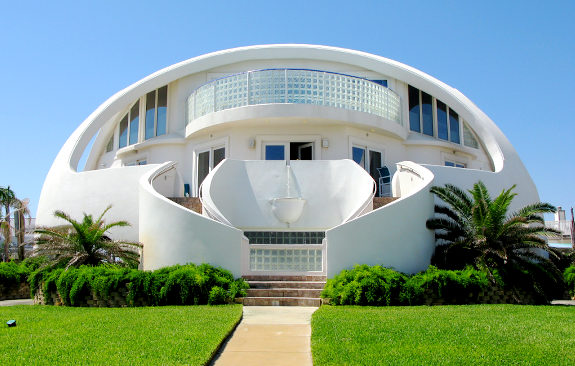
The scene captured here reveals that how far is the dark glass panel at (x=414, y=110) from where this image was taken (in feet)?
73.6

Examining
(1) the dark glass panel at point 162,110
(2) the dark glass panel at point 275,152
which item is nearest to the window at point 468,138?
(2) the dark glass panel at point 275,152

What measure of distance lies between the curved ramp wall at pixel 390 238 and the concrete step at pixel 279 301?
1.01m

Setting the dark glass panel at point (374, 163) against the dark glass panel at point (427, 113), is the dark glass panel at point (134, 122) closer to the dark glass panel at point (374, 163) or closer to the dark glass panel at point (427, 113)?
the dark glass panel at point (374, 163)

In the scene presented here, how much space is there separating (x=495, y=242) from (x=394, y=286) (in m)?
3.14

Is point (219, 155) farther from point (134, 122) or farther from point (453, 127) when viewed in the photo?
point (453, 127)

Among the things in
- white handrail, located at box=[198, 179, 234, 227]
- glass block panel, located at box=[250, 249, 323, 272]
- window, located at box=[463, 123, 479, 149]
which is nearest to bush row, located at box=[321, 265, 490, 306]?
glass block panel, located at box=[250, 249, 323, 272]

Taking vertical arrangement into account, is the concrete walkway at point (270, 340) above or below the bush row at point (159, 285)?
below

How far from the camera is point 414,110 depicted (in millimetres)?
22578

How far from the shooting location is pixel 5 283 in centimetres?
1702

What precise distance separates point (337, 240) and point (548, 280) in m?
4.85

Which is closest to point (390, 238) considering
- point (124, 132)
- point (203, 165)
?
point (203, 165)

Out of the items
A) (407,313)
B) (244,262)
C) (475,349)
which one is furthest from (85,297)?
(475,349)

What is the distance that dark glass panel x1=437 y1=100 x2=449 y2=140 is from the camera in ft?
74.7

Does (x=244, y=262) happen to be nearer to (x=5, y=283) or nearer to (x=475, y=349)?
(x=475, y=349)
